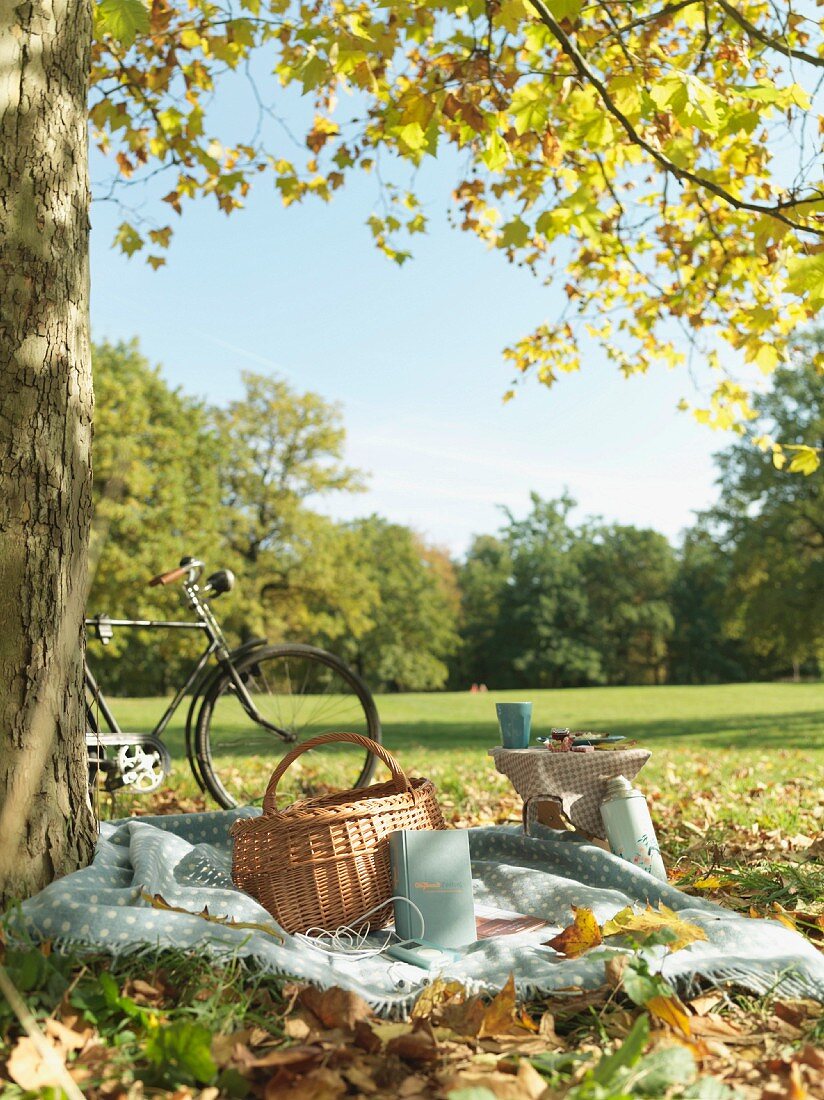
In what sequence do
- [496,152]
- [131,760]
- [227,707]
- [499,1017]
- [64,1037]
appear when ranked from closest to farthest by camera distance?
[64,1037] < [499,1017] < [131,760] < [496,152] < [227,707]

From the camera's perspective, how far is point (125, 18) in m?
3.57

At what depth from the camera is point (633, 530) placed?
4888cm

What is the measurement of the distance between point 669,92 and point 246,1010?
3.63 m

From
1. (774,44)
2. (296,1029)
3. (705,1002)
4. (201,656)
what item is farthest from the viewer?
(201,656)

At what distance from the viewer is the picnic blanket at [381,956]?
2330 millimetres

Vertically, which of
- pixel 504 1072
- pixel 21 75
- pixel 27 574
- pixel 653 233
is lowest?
pixel 504 1072

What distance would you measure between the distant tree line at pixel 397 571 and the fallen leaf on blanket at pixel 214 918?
411 inches

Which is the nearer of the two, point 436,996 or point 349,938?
point 436,996

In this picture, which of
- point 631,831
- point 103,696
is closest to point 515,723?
point 631,831

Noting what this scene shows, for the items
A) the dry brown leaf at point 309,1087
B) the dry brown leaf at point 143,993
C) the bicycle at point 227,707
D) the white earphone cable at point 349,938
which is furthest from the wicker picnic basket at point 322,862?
the bicycle at point 227,707

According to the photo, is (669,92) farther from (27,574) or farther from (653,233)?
(653,233)

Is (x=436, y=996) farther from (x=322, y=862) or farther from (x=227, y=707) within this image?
(x=227, y=707)

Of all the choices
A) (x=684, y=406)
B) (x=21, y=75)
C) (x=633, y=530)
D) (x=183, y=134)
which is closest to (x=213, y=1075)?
(x=21, y=75)

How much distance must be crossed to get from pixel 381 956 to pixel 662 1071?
1151 mm
